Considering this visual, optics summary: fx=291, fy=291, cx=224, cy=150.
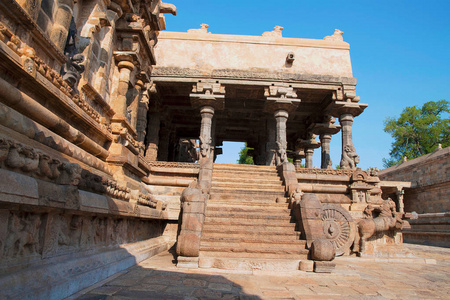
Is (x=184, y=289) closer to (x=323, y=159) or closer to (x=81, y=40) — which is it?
(x=81, y=40)

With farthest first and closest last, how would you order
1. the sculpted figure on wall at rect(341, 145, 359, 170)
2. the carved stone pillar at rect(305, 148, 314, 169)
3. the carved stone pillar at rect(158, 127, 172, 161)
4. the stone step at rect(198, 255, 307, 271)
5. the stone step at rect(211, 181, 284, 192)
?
the carved stone pillar at rect(305, 148, 314, 169) → the carved stone pillar at rect(158, 127, 172, 161) → the sculpted figure on wall at rect(341, 145, 359, 170) → the stone step at rect(211, 181, 284, 192) → the stone step at rect(198, 255, 307, 271)

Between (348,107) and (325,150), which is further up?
(348,107)

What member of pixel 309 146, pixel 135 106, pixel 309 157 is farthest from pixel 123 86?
pixel 309 157

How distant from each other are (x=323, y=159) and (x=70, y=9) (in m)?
14.1

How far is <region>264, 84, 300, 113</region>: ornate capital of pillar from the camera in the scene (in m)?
13.0

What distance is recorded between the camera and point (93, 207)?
340 cm

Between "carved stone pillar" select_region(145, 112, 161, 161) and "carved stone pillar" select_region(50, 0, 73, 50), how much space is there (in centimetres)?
961

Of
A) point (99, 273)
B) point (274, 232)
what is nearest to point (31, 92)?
point (99, 273)

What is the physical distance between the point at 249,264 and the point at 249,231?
1366 millimetres

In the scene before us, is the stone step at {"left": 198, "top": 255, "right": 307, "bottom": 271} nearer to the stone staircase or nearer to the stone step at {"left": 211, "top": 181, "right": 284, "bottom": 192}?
the stone staircase

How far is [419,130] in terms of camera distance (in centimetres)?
3466

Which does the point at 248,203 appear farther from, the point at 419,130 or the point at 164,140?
the point at 419,130

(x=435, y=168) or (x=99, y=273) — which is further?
(x=435, y=168)

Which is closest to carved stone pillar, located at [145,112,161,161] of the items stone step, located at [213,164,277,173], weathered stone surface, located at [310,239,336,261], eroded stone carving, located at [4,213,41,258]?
stone step, located at [213,164,277,173]
